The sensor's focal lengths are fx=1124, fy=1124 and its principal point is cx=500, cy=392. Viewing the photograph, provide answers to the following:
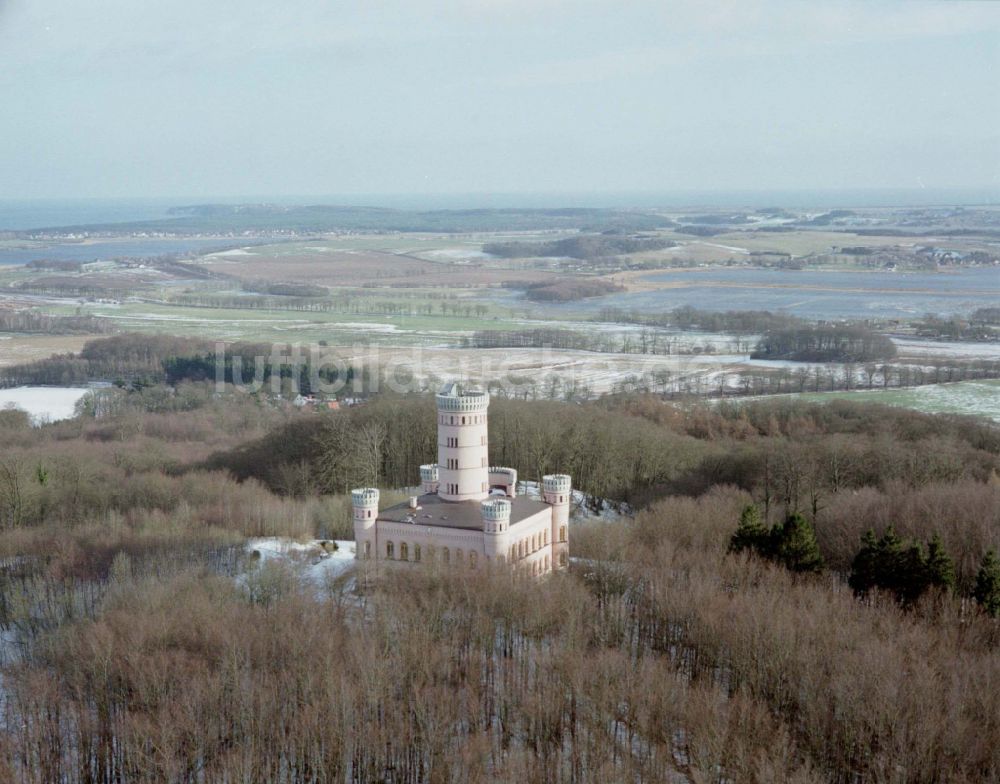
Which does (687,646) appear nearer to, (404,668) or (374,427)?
(404,668)

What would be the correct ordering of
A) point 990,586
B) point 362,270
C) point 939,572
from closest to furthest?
point 990,586, point 939,572, point 362,270

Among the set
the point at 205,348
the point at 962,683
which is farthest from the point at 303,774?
the point at 205,348

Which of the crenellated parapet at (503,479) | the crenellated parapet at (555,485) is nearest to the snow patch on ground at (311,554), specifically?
the crenellated parapet at (503,479)

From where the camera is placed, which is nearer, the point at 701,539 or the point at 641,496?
the point at 701,539

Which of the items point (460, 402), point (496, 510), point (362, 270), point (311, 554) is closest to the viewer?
point (496, 510)

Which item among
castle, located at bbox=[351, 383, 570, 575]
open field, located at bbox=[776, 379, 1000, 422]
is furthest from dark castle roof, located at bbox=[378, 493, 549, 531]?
open field, located at bbox=[776, 379, 1000, 422]

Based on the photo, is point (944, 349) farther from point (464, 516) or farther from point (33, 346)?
point (33, 346)

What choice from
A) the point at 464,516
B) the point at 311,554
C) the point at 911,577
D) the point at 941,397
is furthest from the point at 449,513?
the point at 941,397

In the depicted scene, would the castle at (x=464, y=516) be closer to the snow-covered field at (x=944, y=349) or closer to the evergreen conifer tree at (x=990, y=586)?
the evergreen conifer tree at (x=990, y=586)
